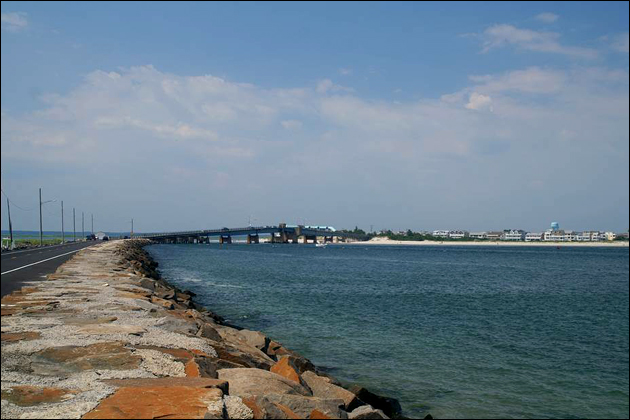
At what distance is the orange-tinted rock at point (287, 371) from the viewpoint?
7.84m

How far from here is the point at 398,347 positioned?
17.5m

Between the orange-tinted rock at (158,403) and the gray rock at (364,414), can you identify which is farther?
the gray rock at (364,414)

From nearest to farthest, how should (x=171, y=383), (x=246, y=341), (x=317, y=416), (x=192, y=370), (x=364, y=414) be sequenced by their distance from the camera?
(x=317, y=416)
(x=171, y=383)
(x=192, y=370)
(x=364, y=414)
(x=246, y=341)

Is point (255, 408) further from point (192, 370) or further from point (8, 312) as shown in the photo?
point (8, 312)

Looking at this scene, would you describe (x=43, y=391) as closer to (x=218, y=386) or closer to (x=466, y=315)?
(x=218, y=386)

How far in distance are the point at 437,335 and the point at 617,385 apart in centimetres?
675

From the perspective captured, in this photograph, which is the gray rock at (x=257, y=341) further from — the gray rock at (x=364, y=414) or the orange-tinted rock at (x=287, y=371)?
the gray rock at (x=364, y=414)

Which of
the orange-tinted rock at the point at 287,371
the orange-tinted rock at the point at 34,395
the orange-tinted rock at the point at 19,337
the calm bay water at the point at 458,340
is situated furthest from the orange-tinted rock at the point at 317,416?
the calm bay water at the point at 458,340

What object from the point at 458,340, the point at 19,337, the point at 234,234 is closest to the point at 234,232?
the point at 234,234

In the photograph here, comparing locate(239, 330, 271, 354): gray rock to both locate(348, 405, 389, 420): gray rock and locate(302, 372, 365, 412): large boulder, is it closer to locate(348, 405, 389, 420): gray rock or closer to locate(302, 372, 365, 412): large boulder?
locate(302, 372, 365, 412): large boulder

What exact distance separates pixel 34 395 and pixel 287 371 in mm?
3774

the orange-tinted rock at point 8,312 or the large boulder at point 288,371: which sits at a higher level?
the orange-tinted rock at point 8,312

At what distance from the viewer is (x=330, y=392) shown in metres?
8.20

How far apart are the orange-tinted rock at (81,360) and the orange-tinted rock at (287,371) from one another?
2.28m
